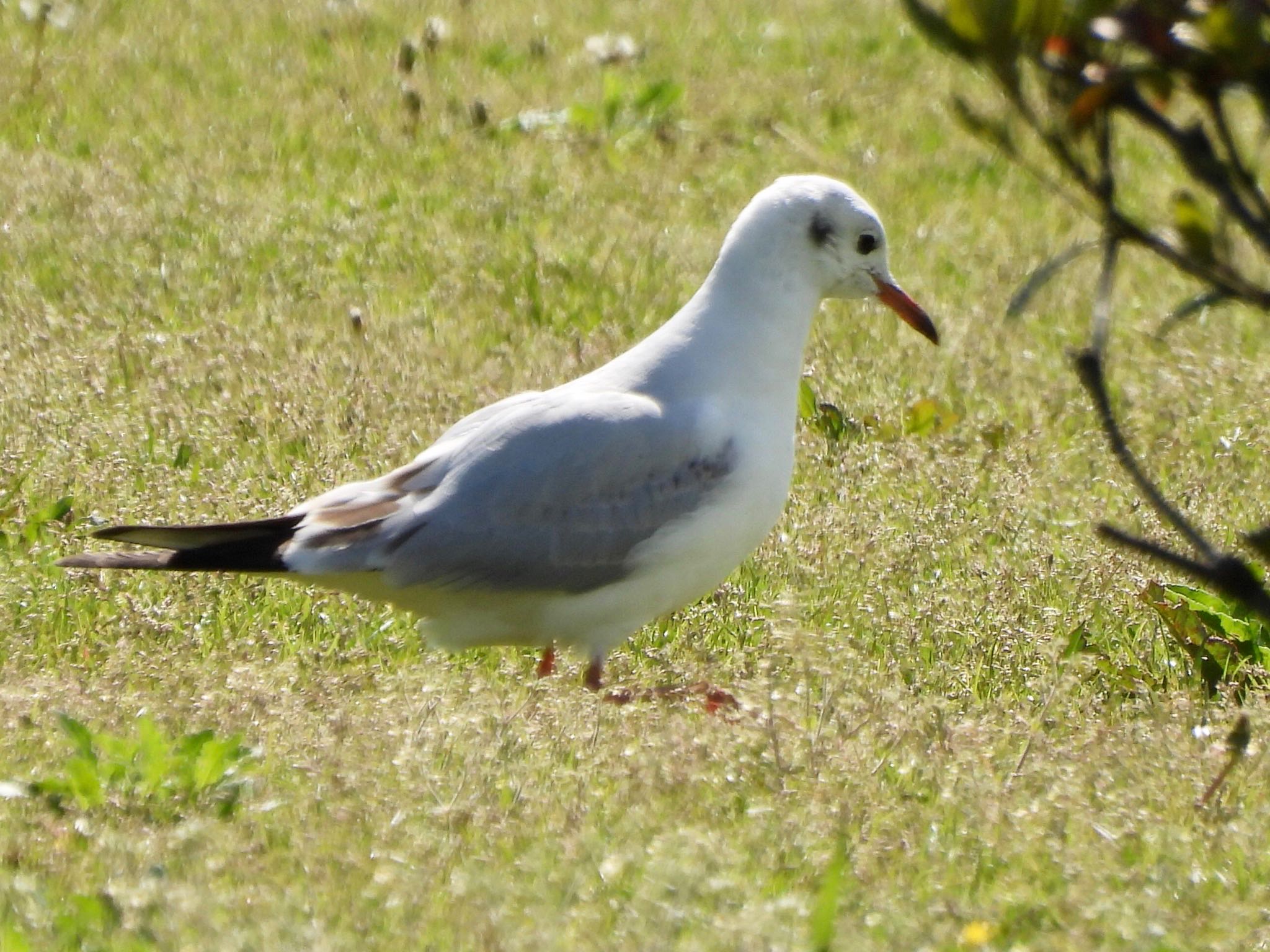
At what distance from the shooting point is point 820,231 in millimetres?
4828

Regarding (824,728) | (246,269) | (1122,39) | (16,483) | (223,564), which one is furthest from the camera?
(246,269)

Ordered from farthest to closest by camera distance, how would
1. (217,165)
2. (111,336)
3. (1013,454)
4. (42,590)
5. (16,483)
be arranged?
(217,165) < (111,336) < (1013,454) < (16,483) < (42,590)

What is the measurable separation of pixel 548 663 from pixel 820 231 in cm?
120

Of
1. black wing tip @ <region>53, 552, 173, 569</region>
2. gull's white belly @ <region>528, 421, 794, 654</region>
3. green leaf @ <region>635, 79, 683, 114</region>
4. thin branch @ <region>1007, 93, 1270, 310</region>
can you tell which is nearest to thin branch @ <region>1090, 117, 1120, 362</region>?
thin branch @ <region>1007, 93, 1270, 310</region>

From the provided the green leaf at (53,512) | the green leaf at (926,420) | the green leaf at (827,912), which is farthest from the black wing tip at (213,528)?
the green leaf at (926,420)

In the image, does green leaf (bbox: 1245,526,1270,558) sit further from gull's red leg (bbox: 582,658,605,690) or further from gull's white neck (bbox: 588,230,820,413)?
gull's red leg (bbox: 582,658,605,690)

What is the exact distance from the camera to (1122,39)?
2.55 meters

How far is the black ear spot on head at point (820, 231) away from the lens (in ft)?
15.8

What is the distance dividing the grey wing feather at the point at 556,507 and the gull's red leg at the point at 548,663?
12.2 inches

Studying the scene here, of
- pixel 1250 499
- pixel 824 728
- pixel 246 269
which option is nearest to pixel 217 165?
pixel 246 269

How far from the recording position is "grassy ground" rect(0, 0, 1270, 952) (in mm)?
3322

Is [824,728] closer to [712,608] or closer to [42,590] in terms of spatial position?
[712,608]

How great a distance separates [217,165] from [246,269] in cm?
110

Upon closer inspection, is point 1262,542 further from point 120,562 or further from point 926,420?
point 926,420
